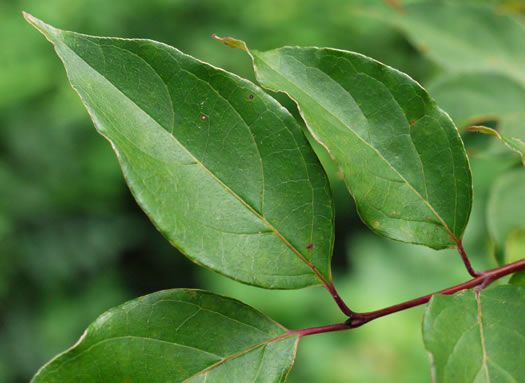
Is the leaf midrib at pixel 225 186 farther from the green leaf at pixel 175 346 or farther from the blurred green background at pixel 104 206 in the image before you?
the blurred green background at pixel 104 206

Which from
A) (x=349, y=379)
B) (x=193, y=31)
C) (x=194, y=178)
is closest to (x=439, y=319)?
(x=194, y=178)

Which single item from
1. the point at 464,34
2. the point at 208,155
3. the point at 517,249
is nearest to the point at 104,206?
the point at 517,249

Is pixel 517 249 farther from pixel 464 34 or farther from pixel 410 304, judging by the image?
pixel 410 304

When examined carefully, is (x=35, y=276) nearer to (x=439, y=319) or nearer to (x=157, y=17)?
(x=157, y=17)

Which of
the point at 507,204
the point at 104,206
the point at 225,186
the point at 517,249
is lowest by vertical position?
the point at 104,206

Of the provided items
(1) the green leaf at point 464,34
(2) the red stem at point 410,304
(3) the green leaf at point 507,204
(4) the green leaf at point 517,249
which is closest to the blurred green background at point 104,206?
(4) the green leaf at point 517,249
